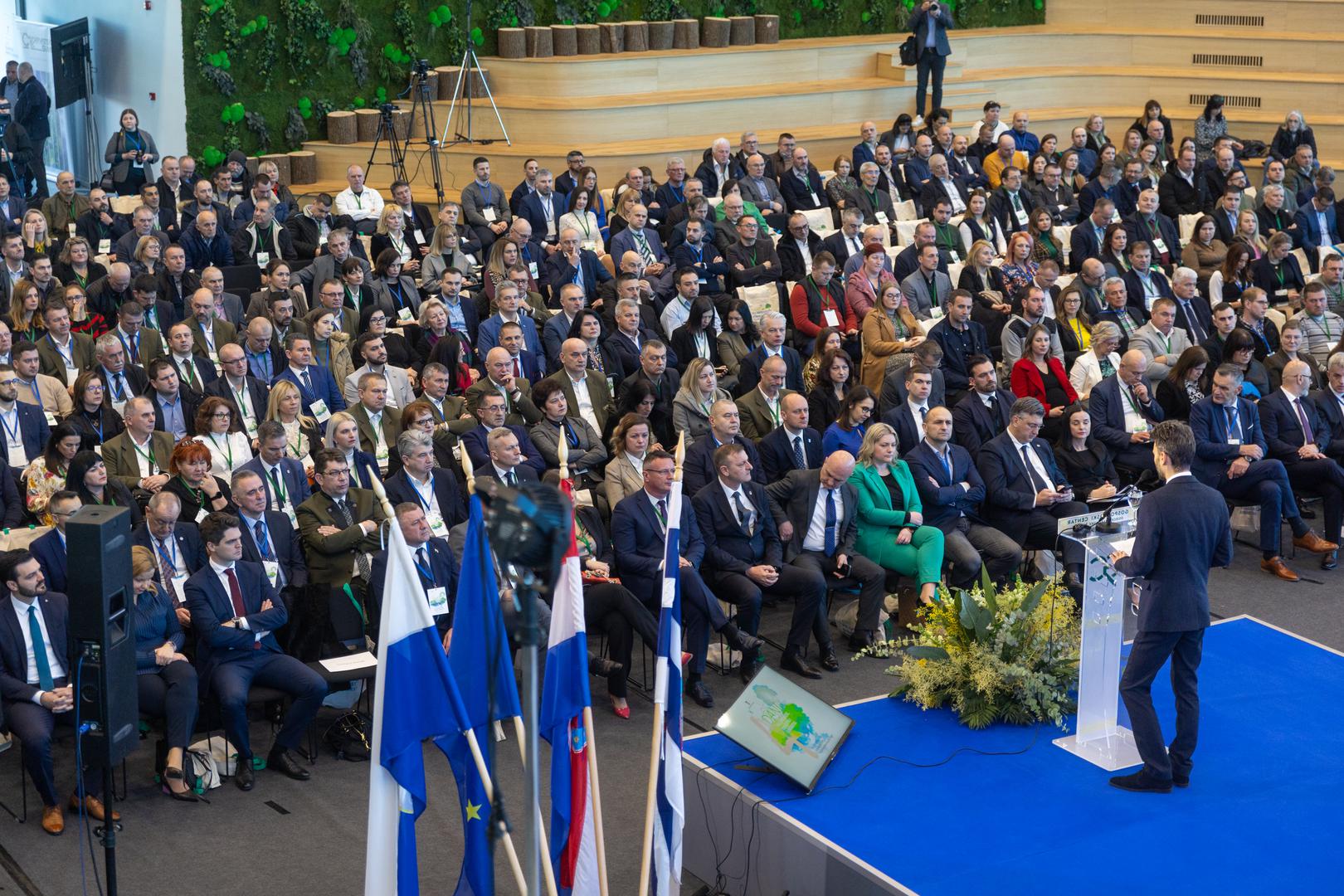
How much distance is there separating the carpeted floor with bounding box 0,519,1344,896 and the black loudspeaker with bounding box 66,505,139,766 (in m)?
0.63

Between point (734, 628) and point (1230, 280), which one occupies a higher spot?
point (1230, 280)

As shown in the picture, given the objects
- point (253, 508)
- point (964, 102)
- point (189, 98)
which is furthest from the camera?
point (964, 102)

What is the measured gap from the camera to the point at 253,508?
6.89 meters

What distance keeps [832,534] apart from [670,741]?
2968 mm

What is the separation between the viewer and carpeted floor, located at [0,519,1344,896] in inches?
223

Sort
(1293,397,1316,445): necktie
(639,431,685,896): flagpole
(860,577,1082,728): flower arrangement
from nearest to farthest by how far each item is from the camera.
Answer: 1. (639,431,685,896): flagpole
2. (860,577,1082,728): flower arrangement
3. (1293,397,1316,445): necktie

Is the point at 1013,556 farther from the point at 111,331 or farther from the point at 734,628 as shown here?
the point at 111,331

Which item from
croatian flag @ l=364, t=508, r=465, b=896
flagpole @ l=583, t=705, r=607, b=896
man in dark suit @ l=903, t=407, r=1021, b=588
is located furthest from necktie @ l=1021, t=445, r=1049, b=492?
croatian flag @ l=364, t=508, r=465, b=896

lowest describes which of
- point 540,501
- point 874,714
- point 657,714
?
point 874,714

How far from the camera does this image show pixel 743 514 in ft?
24.8

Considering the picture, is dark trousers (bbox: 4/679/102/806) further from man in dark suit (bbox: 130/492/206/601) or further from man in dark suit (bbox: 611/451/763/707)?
man in dark suit (bbox: 611/451/763/707)

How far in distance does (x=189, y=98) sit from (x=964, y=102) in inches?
308

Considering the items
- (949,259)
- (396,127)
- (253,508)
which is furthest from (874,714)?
(396,127)

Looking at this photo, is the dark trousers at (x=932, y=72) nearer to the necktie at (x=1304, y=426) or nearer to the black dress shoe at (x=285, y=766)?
the necktie at (x=1304, y=426)
